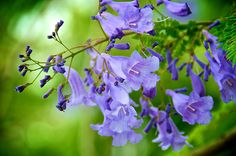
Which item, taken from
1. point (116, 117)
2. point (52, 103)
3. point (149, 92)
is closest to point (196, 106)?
point (149, 92)

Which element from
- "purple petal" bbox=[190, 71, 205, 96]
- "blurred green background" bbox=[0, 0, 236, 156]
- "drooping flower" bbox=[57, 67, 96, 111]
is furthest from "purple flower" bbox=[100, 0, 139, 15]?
"blurred green background" bbox=[0, 0, 236, 156]

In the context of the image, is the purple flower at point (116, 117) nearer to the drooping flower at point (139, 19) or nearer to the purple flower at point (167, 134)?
the purple flower at point (167, 134)

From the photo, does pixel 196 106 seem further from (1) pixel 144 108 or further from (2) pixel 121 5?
(2) pixel 121 5

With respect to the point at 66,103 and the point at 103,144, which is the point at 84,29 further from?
the point at 66,103

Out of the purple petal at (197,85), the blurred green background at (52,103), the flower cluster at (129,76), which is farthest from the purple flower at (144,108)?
the blurred green background at (52,103)

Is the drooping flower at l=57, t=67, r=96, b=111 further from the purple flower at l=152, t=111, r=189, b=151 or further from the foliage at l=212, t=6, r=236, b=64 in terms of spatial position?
the foliage at l=212, t=6, r=236, b=64

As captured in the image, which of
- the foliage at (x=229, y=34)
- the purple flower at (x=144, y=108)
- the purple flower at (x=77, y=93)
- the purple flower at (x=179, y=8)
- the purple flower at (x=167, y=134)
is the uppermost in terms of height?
the purple flower at (x=179, y=8)

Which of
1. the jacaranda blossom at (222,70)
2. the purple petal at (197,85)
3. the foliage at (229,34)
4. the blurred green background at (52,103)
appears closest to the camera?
the foliage at (229,34)

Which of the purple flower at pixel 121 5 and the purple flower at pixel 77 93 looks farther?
the purple flower at pixel 77 93
